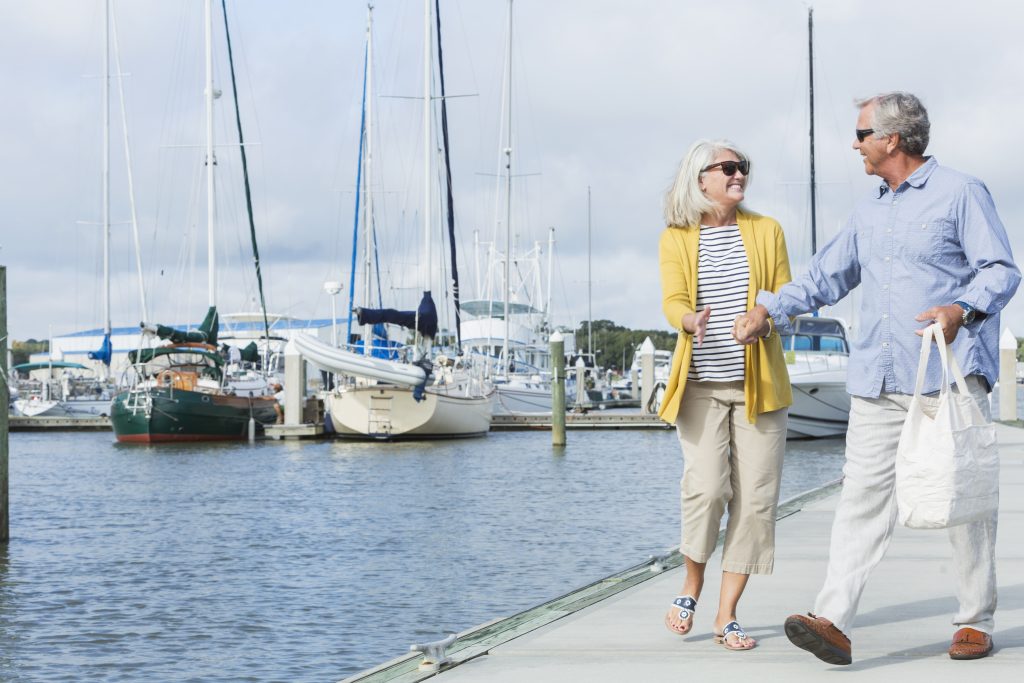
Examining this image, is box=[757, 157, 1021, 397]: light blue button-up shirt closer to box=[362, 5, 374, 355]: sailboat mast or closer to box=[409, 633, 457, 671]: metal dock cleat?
box=[409, 633, 457, 671]: metal dock cleat

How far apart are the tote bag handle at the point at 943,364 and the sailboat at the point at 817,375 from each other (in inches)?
920

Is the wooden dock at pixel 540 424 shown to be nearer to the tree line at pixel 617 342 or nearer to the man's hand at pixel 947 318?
the man's hand at pixel 947 318

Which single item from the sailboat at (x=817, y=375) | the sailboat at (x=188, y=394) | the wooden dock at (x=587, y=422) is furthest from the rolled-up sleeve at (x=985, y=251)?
the wooden dock at (x=587, y=422)

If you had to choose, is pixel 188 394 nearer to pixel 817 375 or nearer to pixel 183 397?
pixel 183 397

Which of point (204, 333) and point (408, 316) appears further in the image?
point (204, 333)

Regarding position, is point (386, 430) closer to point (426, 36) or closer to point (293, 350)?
point (293, 350)

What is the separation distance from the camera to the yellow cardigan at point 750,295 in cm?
480

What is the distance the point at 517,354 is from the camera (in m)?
57.7

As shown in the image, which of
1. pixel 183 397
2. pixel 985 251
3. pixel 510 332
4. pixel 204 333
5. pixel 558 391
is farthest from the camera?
pixel 510 332

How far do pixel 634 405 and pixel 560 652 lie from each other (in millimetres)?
67205

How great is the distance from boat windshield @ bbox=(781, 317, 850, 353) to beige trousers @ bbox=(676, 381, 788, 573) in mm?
23938

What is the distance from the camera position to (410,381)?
33.4m

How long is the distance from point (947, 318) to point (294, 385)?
1371 inches

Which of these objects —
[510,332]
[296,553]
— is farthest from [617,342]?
[296,553]
